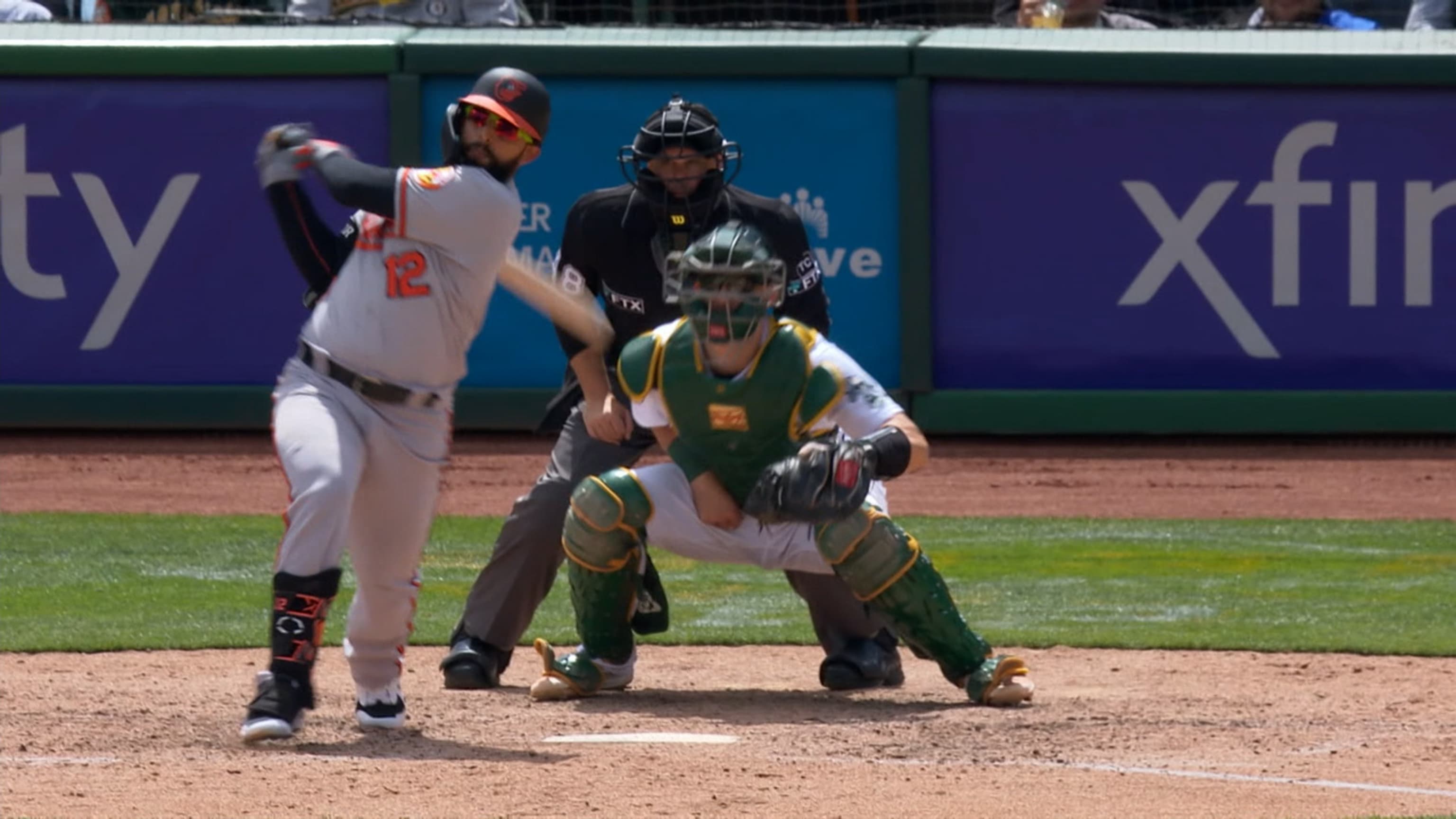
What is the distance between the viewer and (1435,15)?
11633 mm

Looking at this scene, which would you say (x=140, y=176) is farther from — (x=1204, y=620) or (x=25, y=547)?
(x=1204, y=620)

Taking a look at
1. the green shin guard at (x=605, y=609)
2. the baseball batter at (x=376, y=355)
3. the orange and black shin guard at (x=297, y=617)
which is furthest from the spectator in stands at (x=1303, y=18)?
the orange and black shin guard at (x=297, y=617)

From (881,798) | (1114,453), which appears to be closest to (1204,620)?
(881,798)

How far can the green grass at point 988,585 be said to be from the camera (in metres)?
7.13

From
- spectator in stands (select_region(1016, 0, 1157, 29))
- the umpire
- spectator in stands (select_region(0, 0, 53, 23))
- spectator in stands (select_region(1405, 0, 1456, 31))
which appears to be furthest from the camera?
spectator in stands (select_region(0, 0, 53, 23))

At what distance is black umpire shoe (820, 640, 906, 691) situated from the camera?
6.09m

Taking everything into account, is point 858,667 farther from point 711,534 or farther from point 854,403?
point 854,403

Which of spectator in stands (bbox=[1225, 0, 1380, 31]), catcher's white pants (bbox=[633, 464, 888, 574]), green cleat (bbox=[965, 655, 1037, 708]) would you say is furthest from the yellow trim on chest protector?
spectator in stands (bbox=[1225, 0, 1380, 31])

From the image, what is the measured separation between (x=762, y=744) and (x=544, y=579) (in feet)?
3.91

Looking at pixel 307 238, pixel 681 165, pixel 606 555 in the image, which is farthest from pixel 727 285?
pixel 307 238

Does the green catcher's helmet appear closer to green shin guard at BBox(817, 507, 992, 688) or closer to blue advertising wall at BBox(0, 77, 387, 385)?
green shin guard at BBox(817, 507, 992, 688)

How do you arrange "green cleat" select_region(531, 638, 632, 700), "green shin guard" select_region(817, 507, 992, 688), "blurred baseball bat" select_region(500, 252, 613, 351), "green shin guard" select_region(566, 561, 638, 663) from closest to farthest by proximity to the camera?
"blurred baseball bat" select_region(500, 252, 613, 351) → "green shin guard" select_region(817, 507, 992, 688) → "green shin guard" select_region(566, 561, 638, 663) → "green cleat" select_region(531, 638, 632, 700)

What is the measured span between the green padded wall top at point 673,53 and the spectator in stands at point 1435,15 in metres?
2.66

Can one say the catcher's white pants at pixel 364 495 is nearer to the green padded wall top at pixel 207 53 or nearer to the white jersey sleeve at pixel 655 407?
the white jersey sleeve at pixel 655 407
